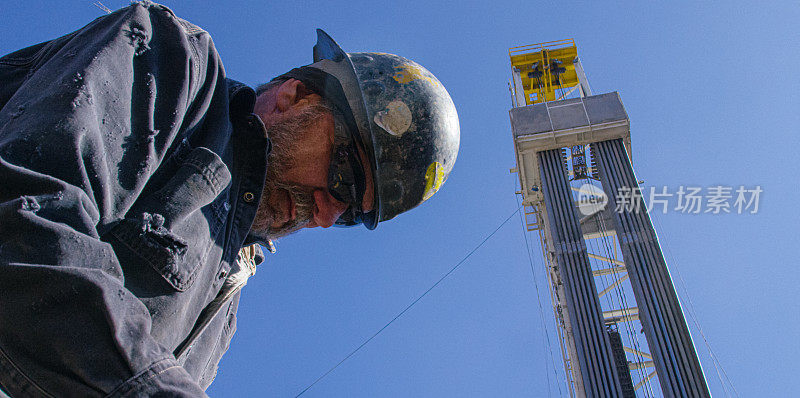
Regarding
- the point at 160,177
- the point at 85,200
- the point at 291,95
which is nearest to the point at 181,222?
the point at 160,177

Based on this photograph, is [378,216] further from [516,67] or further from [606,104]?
[516,67]

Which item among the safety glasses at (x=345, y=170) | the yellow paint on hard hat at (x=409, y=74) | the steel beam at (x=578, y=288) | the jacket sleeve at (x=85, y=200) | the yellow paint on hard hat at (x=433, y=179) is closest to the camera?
the jacket sleeve at (x=85, y=200)

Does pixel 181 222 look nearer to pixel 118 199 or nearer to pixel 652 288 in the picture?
pixel 118 199

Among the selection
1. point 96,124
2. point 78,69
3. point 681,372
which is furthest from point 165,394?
point 681,372

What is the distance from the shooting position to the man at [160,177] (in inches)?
42.2

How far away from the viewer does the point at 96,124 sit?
1309 mm

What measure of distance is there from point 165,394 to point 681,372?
13497 mm

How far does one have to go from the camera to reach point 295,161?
2.31 m

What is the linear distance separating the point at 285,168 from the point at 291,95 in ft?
0.94

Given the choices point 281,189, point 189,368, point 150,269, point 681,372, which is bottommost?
point 681,372

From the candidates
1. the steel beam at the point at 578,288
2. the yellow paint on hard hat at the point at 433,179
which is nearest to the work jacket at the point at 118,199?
the yellow paint on hard hat at the point at 433,179

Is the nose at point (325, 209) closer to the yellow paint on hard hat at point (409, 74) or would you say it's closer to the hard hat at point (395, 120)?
the hard hat at point (395, 120)

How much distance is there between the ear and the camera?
2.34 metres

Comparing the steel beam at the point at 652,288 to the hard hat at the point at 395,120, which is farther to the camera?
the steel beam at the point at 652,288
